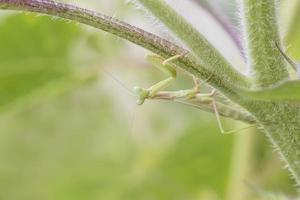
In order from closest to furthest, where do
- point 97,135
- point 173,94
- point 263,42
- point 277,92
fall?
point 277,92, point 263,42, point 173,94, point 97,135

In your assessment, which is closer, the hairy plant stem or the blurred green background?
the hairy plant stem

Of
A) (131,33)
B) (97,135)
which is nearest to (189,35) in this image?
(131,33)

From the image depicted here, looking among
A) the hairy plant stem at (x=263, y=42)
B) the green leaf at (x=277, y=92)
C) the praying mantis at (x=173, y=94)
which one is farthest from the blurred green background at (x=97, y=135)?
the green leaf at (x=277, y=92)

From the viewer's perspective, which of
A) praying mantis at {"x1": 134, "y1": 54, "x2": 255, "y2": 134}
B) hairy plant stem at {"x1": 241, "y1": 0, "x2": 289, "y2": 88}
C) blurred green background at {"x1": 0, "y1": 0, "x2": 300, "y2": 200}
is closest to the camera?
hairy plant stem at {"x1": 241, "y1": 0, "x2": 289, "y2": 88}

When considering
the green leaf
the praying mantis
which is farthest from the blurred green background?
the green leaf

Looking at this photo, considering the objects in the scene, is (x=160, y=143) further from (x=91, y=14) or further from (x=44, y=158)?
(x=91, y=14)

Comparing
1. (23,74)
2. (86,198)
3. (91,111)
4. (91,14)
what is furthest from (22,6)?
(91,111)

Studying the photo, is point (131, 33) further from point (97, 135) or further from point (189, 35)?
point (97, 135)

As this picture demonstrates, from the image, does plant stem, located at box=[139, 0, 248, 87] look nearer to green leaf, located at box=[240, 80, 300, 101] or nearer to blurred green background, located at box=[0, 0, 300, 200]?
green leaf, located at box=[240, 80, 300, 101]
